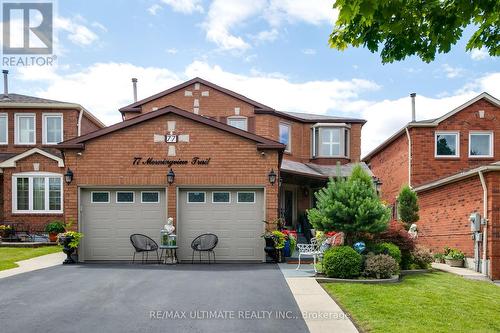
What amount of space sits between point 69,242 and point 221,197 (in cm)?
490

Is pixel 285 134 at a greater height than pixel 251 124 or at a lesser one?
lesser

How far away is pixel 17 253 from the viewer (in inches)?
594

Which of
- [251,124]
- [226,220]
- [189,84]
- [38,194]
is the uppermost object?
[189,84]

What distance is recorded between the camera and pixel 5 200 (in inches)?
756

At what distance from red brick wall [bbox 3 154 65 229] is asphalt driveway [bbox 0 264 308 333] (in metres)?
9.11

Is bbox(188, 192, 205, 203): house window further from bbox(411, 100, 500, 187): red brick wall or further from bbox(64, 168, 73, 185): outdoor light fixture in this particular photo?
bbox(411, 100, 500, 187): red brick wall

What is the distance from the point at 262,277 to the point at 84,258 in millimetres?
6494

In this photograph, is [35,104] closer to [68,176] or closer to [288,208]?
[68,176]

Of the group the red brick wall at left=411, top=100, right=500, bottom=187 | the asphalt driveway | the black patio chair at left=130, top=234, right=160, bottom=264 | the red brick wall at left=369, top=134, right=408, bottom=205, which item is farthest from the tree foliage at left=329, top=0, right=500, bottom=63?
the red brick wall at left=369, top=134, right=408, bottom=205

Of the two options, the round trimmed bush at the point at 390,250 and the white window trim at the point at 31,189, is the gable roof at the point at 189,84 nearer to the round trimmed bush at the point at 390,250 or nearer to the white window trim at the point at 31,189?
the white window trim at the point at 31,189

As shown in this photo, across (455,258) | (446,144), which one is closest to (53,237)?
(455,258)

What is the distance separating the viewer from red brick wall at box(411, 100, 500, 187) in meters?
19.1

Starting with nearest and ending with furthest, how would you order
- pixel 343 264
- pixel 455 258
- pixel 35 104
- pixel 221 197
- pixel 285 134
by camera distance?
pixel 343 264 < pixel 221 197 < pixel 455 258 < pixel 35 104 < pixel 285 134

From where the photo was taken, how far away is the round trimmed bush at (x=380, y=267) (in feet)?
32.7
